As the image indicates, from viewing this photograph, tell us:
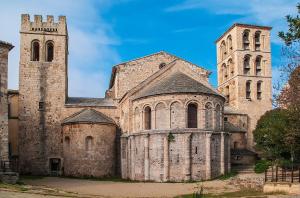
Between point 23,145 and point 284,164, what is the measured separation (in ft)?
78.6

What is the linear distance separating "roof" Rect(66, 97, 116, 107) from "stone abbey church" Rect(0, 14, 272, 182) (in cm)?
10

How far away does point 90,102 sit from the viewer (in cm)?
4684

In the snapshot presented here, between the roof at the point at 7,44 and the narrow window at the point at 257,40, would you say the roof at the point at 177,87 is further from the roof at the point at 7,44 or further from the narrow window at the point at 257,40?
the narrow window at the point at 257,40

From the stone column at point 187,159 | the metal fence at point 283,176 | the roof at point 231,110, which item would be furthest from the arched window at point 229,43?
the stone column at point 187,159

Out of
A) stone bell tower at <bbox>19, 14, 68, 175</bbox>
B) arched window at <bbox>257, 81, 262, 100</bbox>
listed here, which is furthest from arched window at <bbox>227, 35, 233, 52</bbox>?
stone bell tower at <bbox>19, 14, 68, 175</bbox>

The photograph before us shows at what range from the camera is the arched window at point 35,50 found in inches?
1799

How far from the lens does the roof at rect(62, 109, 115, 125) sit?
41525 mm

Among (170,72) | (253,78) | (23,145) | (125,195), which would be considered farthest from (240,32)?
(125,195)

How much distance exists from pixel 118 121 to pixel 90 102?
3953mm

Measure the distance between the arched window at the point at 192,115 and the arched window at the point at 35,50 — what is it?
1771 cm

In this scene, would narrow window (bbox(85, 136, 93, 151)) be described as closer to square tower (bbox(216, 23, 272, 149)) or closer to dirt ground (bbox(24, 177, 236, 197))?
dirt ground (bbox(24, 177, 236, 197))

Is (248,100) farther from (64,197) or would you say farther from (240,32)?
(64,197)

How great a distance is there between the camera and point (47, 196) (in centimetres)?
2316

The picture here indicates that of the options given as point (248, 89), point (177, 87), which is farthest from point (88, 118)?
point (248, 89)
